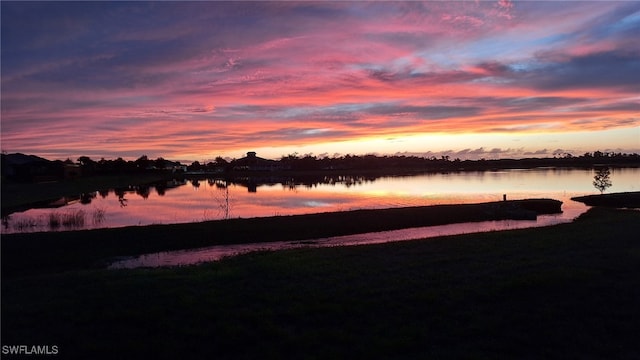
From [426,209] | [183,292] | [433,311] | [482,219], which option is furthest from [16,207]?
[433,311]

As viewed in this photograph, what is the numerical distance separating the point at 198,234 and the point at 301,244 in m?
6.75

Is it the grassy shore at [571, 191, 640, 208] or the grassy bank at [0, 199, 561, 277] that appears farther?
the grassy shore at [571, 191, 640, 208]

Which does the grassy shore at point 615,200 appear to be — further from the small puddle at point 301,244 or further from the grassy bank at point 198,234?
the grassy bank at point 198,234

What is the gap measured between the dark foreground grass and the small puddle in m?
8.11

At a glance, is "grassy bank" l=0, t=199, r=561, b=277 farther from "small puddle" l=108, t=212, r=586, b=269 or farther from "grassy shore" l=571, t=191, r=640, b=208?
"grassy shore" l=571, t=191, r=640, b=208

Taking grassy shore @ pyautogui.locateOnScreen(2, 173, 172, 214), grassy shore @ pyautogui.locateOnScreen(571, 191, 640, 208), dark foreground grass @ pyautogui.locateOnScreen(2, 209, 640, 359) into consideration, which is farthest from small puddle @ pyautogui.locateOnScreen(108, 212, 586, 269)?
grassy shore @ pyautogui.locateOnScreen(2, 173, 172, 214)

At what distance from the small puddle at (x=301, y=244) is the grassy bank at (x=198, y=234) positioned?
128 cm

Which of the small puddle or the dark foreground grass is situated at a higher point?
the dark foreground grass

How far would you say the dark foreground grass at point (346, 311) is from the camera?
769 centimetres

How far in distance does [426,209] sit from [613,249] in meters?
29.4

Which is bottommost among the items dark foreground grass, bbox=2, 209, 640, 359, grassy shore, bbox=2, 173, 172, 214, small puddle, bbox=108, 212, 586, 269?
small puddle, bbox=108, 212, 586, 269

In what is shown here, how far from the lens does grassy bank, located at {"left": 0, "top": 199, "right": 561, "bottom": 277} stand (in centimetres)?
2298

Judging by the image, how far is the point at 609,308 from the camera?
9.28m

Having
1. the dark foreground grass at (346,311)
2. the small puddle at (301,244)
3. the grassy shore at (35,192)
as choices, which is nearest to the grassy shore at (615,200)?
the small puddle at (301,244)
